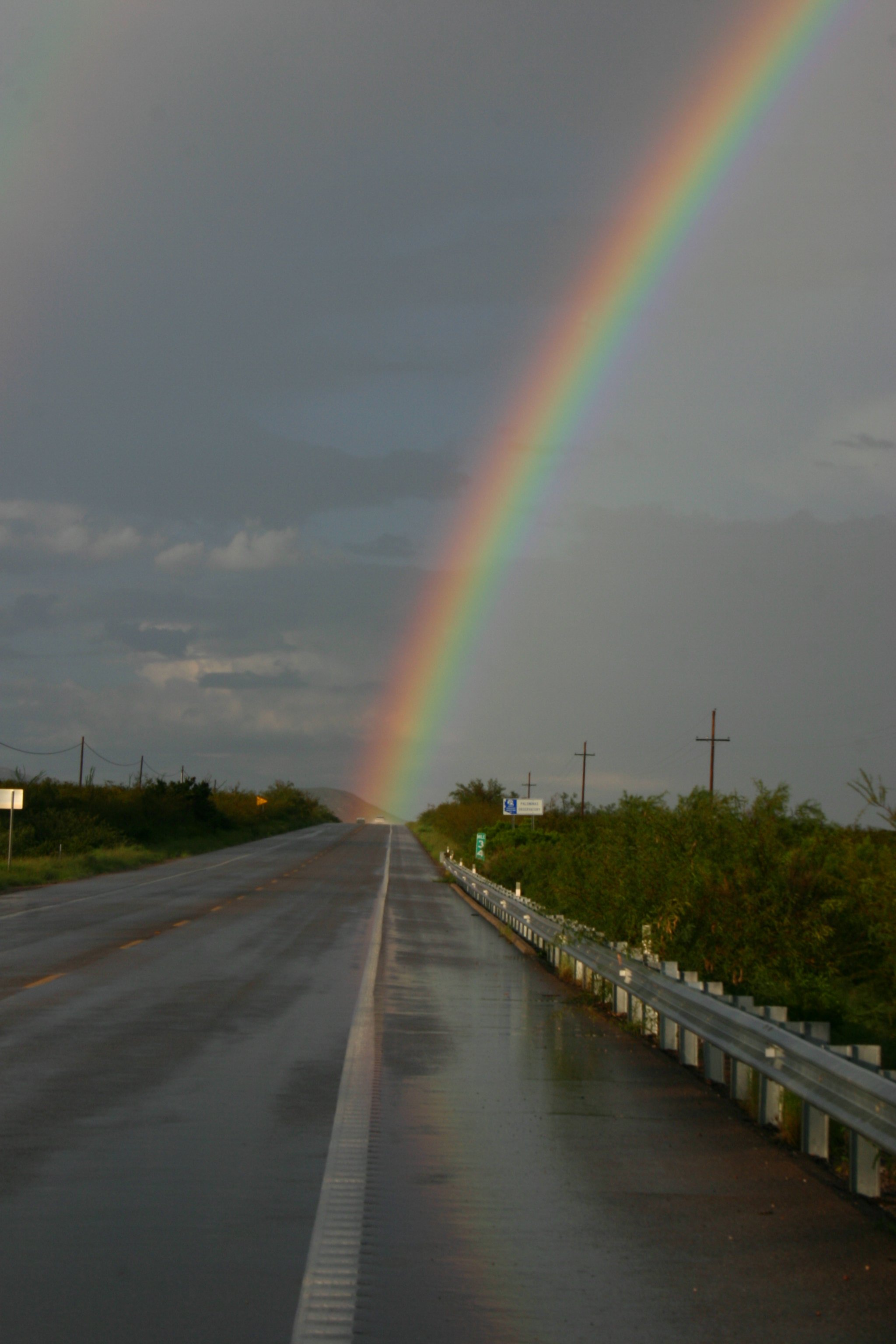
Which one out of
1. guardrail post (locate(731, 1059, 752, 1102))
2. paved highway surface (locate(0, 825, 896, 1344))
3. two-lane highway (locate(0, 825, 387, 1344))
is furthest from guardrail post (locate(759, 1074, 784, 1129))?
two-lane highway (locate(0, 825, 387, 1344))

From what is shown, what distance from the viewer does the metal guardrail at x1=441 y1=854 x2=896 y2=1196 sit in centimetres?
701

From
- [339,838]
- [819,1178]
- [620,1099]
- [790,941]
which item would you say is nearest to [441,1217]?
[819,1178]

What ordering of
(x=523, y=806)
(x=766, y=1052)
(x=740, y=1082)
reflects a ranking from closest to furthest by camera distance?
1. (x=766, y=1052)
2. (x=740, y=1082)
3. (x=523, y=806)

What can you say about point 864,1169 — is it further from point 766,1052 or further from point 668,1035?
point 668,1035

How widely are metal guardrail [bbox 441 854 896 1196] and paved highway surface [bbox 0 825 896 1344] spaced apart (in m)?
0.28

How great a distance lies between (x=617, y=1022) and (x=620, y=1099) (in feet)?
14.8

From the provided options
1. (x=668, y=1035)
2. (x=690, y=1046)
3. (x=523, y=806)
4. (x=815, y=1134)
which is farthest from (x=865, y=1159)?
(x=523, y=806)

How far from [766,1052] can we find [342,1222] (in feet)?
10.3

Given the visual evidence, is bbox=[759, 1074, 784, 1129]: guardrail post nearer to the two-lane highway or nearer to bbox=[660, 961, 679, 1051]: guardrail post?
the two-lane highway

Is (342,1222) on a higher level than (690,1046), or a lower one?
lower

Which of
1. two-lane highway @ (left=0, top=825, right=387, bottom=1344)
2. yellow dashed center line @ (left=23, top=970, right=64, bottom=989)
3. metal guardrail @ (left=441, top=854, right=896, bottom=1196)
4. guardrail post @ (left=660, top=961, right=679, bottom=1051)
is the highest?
metal guardrail @ (left=441, top=854, right=896, bottom=1196)

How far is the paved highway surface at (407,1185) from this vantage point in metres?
5.57

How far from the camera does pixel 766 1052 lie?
8742 millimetres

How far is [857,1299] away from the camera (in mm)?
5824
